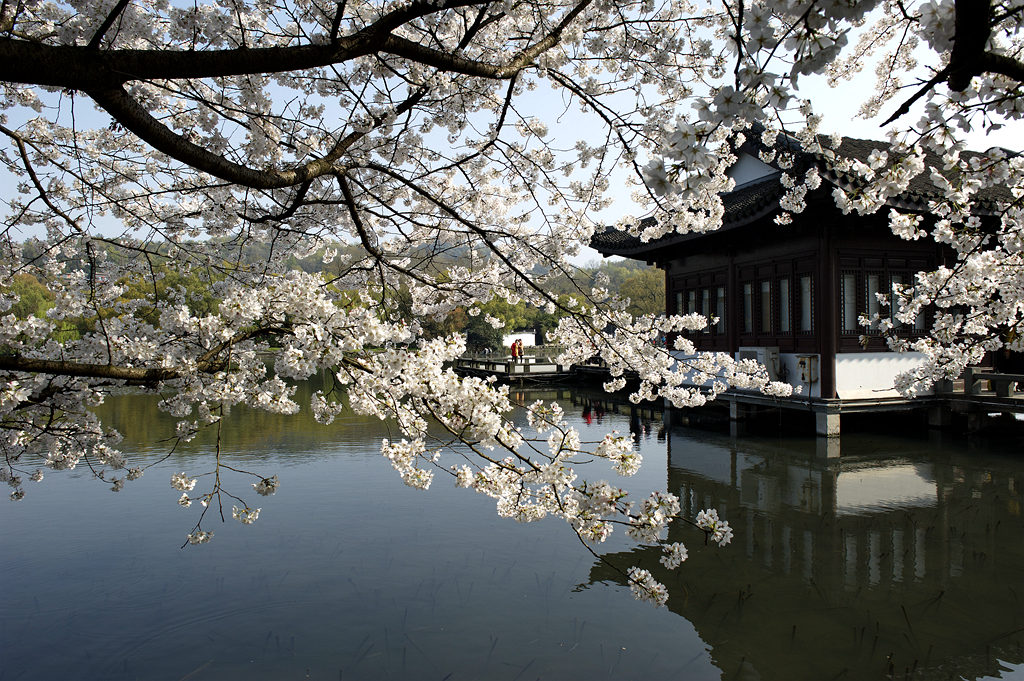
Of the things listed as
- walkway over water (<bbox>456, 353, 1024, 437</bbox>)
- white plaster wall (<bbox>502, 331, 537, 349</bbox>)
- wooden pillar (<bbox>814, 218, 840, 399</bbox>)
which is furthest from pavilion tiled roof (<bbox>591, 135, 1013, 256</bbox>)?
white plaster wall (<bbox>502, 331, 537, 349</bbox>)

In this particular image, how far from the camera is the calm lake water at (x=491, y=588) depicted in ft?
14.8

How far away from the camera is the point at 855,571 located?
5.95 metres

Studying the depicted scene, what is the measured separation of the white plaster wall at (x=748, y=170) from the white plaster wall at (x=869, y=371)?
14.7 ft

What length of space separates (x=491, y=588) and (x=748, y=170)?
12785mm

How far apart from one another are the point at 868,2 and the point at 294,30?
3.53m

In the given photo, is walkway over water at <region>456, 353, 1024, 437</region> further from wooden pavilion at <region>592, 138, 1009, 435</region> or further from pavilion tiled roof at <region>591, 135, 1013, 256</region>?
pavilion tiled roof at <region>591, 135, 1013, 256</region>

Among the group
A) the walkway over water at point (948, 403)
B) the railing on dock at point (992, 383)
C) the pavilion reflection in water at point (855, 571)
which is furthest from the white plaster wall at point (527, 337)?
the pavilion reflection in water at point (855, 571)

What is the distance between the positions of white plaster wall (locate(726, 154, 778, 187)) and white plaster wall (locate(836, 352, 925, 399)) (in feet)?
14.7

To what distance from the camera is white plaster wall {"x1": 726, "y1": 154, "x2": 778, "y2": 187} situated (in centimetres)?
1458

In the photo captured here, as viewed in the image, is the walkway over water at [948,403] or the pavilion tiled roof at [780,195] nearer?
the pavilion tiled roof at [780,195]

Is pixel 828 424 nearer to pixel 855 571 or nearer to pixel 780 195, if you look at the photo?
pixel 780 195

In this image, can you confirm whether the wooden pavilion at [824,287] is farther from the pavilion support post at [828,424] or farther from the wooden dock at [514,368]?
the wooden dock at [514,368]

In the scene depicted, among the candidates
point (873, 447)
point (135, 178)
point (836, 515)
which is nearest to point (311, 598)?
point (135, 178)

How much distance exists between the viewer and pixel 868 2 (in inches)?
85.7
